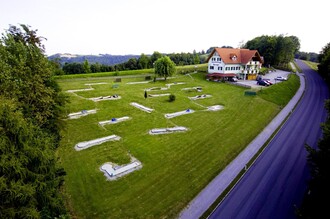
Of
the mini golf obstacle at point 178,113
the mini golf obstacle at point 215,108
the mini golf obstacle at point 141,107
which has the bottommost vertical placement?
the mini golf obstacle at point 178,113

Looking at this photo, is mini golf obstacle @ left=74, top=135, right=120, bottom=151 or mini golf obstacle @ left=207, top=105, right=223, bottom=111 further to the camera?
mini golf obstacle @ left=207, top=105, right=223, bottom=111

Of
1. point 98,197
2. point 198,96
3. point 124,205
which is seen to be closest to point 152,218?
point 124,205

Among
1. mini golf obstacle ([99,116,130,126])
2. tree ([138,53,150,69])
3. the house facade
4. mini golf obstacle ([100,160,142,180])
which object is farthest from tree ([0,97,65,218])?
tree ([138,53,150,69])

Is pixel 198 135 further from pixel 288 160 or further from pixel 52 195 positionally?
pixel 52 195

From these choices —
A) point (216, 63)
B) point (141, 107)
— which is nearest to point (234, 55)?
point (216, 63)

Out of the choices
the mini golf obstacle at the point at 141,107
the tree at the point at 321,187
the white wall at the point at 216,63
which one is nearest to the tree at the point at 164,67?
the white wall at the point at 216,63

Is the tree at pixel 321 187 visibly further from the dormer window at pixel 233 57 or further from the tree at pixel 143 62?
the tree at pixel 143 62

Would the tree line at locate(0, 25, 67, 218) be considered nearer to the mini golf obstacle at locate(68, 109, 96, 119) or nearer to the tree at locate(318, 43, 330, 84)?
the mini golf obstacle at locate(68, 109, 96, 119)
